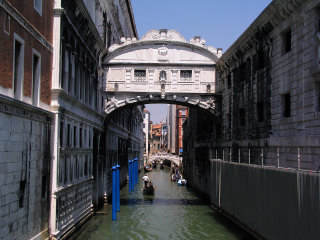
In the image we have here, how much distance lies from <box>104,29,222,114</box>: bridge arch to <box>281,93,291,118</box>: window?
25.9 feet

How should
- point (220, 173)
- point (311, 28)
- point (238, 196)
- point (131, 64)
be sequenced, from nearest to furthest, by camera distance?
1. point (311, 28)
2. point (238, 196)
3. point (220, 173)
4. point (131, 64)

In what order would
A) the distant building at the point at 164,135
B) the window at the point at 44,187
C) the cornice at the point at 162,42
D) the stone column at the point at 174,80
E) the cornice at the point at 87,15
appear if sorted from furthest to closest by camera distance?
the distant building at the point at 164,135, the stone column at the point at 174,80, the cornice at the point at 162,42, the cornice at the point at 87,15, the window at the point at 44,187

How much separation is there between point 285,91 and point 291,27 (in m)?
1.96

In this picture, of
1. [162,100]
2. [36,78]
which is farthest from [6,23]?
[162,100]

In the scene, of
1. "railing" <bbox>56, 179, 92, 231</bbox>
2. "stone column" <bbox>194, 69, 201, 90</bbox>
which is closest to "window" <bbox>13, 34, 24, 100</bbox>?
"railing" <bbox>56, 179, 92, 231</bbox>

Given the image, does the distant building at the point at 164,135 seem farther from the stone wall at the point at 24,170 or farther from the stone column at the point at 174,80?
the stone wall at the point at 24,170

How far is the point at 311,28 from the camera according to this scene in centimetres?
1108

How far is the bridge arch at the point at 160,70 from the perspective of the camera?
68.0ft

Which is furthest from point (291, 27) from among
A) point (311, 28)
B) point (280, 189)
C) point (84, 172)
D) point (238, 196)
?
point (84, 172)

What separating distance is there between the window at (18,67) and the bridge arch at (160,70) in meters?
11.3

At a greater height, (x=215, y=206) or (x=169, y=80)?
(x=169, y=80)

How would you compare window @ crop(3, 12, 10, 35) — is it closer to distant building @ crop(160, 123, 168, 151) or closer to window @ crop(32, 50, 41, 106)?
window @ crop(32, 50, 41, 106)

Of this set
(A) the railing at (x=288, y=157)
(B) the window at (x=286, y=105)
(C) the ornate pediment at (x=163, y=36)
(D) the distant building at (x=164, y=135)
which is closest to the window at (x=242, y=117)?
(A) the railing at (x=288, y=157)

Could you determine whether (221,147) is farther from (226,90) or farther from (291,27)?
(291,27)
